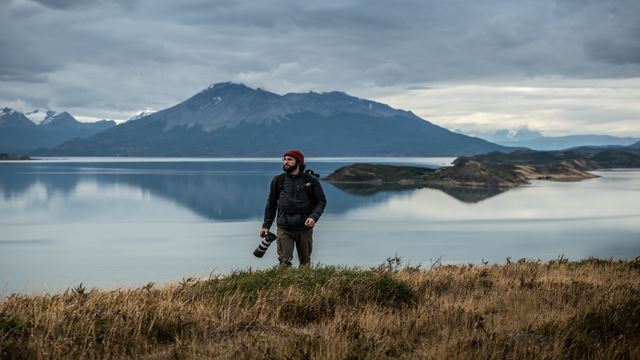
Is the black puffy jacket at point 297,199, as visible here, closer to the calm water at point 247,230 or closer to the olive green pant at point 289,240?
the olive green pant at point 289,240

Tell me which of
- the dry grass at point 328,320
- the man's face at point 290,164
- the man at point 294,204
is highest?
the man's face at point 290,164

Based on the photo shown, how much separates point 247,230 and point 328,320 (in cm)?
4833

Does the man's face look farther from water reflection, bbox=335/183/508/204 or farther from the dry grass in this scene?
water reflection, bbox=335/183/508/204

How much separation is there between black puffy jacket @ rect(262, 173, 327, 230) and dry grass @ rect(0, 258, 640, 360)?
5.73 ft

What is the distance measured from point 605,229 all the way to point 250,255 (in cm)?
3370

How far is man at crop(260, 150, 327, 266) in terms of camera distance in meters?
13.7

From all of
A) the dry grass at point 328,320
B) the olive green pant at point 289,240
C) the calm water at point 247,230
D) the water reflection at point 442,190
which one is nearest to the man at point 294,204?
the olive green pant at point 289,240

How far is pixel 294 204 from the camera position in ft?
45.0

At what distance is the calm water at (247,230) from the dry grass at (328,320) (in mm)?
16063

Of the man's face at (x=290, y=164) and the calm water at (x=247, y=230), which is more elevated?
the man's face at (x=290, y=164)

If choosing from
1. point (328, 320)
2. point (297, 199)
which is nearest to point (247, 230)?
point (297, 199)

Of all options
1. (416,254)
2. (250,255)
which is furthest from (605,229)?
(250,255)

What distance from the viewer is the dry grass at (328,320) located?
7.17m

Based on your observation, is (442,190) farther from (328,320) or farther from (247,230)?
(328,320)
